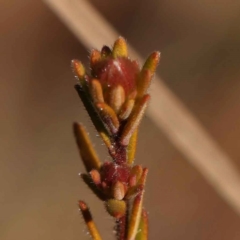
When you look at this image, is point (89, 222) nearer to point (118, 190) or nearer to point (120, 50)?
point (118, 190)

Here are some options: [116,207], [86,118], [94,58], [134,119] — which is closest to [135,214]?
[116,207]

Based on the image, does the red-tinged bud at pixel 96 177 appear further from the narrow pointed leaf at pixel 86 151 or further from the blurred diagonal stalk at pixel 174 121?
the blurred diagonal stalk at pixel 174 121

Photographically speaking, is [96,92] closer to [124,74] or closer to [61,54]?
[124,74]

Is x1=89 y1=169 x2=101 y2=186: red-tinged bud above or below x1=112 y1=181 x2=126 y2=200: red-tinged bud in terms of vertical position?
above

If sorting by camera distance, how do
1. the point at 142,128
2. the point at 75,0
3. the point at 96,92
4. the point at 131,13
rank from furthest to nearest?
the point at 131,13, the point at 142,128, the point at 75,0, the point at 96,92

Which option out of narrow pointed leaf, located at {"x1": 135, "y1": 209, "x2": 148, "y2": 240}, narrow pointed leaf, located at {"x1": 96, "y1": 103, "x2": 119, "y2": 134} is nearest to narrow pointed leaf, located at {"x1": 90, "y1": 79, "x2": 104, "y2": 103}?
narrow pointed leaf, located at {"x1": 96, "y1": 103, "x2": 119, "y2": 134}

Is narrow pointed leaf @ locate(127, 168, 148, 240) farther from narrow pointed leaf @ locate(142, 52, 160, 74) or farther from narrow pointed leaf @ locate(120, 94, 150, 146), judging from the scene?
narrow pointed leaf @ locate(142, 52, 160, 74)

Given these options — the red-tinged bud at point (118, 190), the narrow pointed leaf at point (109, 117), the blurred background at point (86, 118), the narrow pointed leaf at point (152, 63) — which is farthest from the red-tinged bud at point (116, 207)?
the blurred background at point (86, 118)

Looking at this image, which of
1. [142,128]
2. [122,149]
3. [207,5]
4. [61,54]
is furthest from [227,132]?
[122,149]
